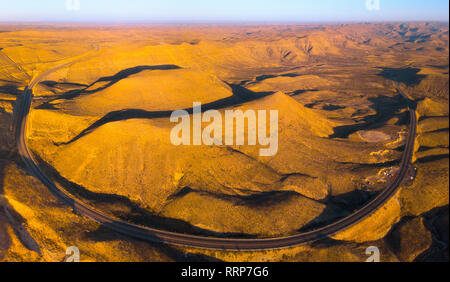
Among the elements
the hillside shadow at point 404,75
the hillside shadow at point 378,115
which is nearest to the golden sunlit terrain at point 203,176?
the hillside shadow at point 378,115

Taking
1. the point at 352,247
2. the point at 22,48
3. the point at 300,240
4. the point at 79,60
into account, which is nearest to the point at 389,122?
the point at 352,247

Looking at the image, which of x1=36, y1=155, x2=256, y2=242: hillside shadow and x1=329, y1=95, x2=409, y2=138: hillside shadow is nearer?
x1=36, y1=155, x2=256, y2=242: hillside shadow

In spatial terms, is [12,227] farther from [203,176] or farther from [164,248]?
[203,176]

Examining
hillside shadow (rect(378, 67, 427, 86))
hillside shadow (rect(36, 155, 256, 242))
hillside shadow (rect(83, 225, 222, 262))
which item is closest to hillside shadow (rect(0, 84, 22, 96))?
hillside shadow (rect(36, 155, 256, 242))

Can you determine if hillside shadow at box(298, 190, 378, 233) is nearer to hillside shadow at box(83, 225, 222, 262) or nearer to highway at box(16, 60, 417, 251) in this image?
highway at box(16, 60, 417, 251)

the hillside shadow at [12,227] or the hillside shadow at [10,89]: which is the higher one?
the hillside shadow at [10,89]

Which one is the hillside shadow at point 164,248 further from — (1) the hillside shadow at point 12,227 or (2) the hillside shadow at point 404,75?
(2) the hillside shadow at point 404,75

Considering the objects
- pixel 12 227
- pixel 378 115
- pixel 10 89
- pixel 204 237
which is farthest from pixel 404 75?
pixel 10 89

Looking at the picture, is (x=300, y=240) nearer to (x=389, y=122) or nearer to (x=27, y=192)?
(x=27, y=192)
